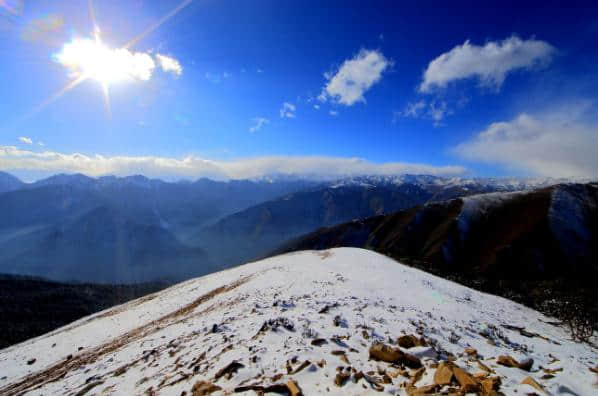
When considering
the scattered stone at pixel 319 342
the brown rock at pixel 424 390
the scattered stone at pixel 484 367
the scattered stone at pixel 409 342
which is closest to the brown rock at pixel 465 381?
the brown rock at pixel 424 390

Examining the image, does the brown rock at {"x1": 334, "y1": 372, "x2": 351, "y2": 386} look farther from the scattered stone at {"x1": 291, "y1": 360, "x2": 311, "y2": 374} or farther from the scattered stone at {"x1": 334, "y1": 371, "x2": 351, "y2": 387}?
the scattered stone at {"x1": 291, "y1": 360, "x2": 311, "y2": 374}

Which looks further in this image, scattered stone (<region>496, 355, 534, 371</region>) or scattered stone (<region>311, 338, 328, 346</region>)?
scattered stone (<region>311, 338, 328, 346</region>)

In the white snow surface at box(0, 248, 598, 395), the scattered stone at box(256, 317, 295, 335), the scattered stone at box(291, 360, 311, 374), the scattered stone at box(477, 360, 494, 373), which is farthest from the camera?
the scattered stone at box(256, 317, 295, 335)

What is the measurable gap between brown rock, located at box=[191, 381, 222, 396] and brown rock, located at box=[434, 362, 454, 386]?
6.03 metres

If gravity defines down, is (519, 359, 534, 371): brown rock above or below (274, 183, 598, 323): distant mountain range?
above

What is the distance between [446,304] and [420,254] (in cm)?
7915

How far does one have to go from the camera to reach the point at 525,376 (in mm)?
8141

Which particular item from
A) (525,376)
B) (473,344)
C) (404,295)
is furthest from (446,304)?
(525,376)

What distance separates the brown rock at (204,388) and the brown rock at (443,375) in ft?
19.8

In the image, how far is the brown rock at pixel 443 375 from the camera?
710 centimetres

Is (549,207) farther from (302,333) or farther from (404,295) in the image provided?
(302,333)

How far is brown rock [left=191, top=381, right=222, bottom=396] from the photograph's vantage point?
25.6 ft

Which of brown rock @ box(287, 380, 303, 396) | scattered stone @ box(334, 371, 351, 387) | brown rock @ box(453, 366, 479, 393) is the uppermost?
brown rock @ box(453, 366, 479, 393)

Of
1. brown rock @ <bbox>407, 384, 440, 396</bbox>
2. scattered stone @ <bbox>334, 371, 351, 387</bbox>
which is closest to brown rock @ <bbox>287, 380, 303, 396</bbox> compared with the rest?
scattered stone @ <bbox>334, 371, 351, 387</bbox>
